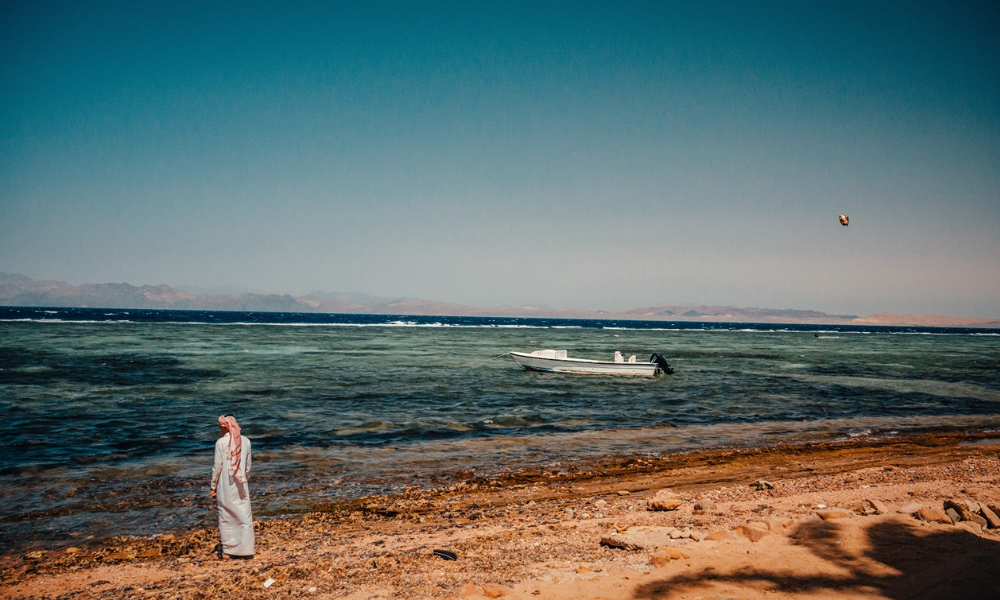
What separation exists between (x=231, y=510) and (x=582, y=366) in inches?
1022

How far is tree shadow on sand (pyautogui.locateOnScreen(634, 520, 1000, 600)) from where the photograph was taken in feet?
18.0

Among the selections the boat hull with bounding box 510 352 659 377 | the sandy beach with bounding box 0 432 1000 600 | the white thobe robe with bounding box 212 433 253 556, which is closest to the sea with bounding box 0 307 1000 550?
the boat hull with bounding box 510 352 659 377

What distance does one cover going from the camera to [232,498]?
7.08 m

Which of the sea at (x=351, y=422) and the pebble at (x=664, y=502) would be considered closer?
the pebble at (x=664, y=502)

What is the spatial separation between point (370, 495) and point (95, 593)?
427 centimetres

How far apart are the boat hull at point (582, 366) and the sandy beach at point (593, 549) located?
20050mm

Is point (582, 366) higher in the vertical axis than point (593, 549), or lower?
lower

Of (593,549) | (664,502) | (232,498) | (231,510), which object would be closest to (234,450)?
(232,498)

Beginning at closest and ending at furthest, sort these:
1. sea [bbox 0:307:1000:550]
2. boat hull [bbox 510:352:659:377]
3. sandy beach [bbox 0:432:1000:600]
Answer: sandy beach [bbox 0:432:1000:600]
sea [bbox 0:307:1000:550]
boat hull [bbox 510:352:659:377]

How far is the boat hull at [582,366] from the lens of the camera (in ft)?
100

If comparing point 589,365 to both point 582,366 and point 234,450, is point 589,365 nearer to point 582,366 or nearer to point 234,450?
point 582,366

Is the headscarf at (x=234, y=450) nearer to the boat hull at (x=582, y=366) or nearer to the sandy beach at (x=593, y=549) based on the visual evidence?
the sandy beach at (x=593, y=549)

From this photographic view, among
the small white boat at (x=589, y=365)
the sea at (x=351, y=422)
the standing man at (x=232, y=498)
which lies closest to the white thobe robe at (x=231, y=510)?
the standing man at (x=232, y=498)

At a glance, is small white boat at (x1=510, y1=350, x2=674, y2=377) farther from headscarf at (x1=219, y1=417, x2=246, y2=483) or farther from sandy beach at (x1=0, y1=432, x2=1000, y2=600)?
headscarf at (x1=219, y1=417, x2=246, y2=483)
